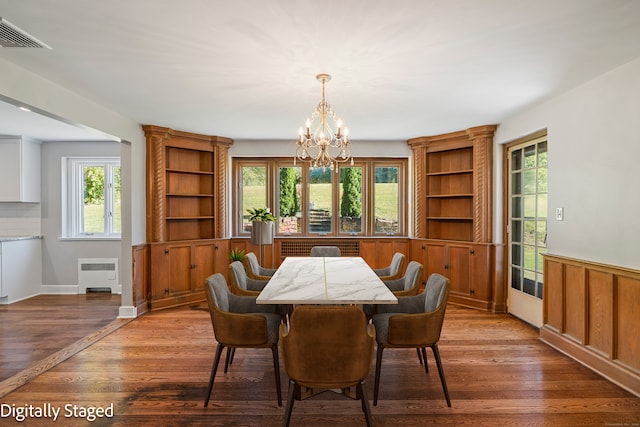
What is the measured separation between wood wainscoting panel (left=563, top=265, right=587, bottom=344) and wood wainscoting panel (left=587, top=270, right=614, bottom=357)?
52 millimetres

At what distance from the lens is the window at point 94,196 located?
604 cm

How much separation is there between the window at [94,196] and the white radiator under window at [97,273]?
0.41 metres

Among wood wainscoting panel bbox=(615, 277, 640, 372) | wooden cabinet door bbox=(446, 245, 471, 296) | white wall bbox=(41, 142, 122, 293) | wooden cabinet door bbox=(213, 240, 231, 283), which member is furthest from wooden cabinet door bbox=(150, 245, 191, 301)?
wood wainscoting panel bbox=(615, 277, 640, 372)

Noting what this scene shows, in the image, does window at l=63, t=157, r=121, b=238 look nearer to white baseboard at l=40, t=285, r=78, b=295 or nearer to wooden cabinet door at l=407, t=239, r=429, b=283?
white baseboard at l=40, t=285, r=78, b=295

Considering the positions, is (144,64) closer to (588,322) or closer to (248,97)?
(248,97)

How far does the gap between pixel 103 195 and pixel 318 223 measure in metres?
3.55

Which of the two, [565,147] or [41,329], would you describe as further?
[41,329]

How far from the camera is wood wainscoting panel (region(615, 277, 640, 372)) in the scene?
2.80 m

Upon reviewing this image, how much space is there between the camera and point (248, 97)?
3760 millimetres

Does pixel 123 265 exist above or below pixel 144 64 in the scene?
below

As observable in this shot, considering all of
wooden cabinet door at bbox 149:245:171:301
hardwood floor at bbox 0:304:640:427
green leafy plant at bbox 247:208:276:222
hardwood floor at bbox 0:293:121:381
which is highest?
green leafy plant at bbox 247:208:276:222

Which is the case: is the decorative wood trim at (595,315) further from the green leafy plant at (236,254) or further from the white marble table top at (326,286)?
the green leafy plant at (236,254)

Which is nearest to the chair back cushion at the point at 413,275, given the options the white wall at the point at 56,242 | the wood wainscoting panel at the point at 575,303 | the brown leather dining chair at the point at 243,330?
the brown leather dining chair at the point at 243,330

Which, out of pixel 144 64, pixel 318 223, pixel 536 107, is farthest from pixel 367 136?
pixel 144 64
